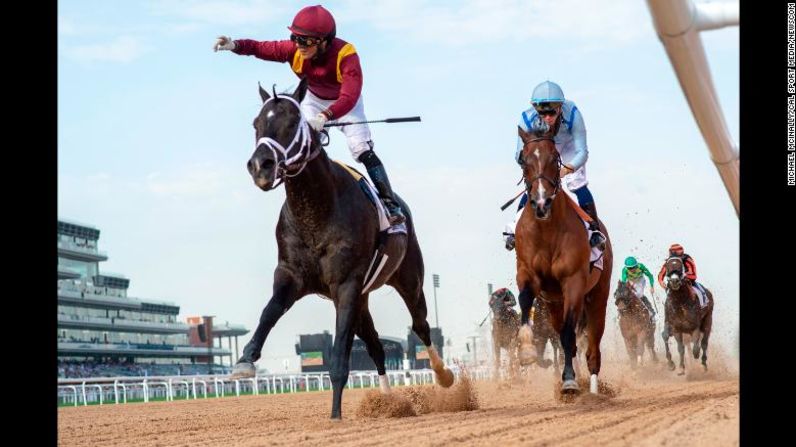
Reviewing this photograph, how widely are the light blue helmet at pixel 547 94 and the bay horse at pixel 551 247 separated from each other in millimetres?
649

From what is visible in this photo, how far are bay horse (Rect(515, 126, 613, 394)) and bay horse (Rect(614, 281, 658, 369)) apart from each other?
12.0 metres

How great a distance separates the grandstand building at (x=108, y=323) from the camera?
192 ft

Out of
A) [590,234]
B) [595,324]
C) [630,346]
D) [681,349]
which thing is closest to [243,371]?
[590,234]

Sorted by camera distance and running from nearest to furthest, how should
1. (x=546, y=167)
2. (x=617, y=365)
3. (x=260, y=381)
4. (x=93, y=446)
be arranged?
(x=93, y=446)
(x=546, y=167)
(x=617, y=365)
(x=260, y=381)

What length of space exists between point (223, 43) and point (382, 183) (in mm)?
1653

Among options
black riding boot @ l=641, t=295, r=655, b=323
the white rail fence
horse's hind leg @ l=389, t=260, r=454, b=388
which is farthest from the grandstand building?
horse's hind leg @ l=389, t=260, r=454, b=388

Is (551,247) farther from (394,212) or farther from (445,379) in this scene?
(445,379)

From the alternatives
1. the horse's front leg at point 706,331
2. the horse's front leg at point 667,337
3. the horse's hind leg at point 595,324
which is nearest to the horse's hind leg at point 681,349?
the horse's front leg at point 667,337

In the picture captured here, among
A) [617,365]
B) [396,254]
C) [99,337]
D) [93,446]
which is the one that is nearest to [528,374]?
[617,365]

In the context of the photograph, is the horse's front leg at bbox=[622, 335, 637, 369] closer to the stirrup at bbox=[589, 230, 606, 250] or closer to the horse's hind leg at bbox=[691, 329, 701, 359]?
the horse's hind leg at bbox=[691, 329, 701, 359]

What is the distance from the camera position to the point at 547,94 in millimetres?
9742

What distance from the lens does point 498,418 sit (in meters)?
8.02
